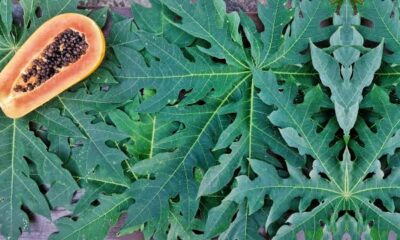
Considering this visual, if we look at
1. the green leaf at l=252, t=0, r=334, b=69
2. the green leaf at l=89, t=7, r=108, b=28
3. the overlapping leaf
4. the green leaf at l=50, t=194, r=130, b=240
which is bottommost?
the green leaf at l=50, t=194, r=130, b=240

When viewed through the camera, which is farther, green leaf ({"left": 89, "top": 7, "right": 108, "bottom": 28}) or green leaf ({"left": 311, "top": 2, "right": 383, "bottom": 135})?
green leaf ({"left": 89, "top": 7, "right": 108, "bottom": 28})

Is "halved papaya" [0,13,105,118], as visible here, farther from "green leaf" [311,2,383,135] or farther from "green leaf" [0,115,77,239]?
"green leaf" [311,2,383,135]

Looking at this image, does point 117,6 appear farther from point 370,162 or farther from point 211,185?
point 370,162

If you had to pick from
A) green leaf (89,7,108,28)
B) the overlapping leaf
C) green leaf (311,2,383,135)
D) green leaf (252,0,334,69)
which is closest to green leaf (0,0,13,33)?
the overlapping leaf

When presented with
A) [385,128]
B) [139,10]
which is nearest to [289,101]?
[385,128]

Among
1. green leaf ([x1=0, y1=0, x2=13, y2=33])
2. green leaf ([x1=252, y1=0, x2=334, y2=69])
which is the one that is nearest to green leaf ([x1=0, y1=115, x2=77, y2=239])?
green leaf ([x1=0, y1=0, x2=13, y2=33])

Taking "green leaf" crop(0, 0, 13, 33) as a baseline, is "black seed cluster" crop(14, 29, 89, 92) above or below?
below

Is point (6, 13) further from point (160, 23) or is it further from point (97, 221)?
point (97, 221)

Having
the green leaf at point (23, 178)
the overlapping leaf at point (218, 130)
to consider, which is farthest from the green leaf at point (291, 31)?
the green leaf at point (23, 178)

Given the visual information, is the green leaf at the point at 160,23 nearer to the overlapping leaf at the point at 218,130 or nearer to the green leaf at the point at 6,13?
the overlapping leaf at the point at 218,130
